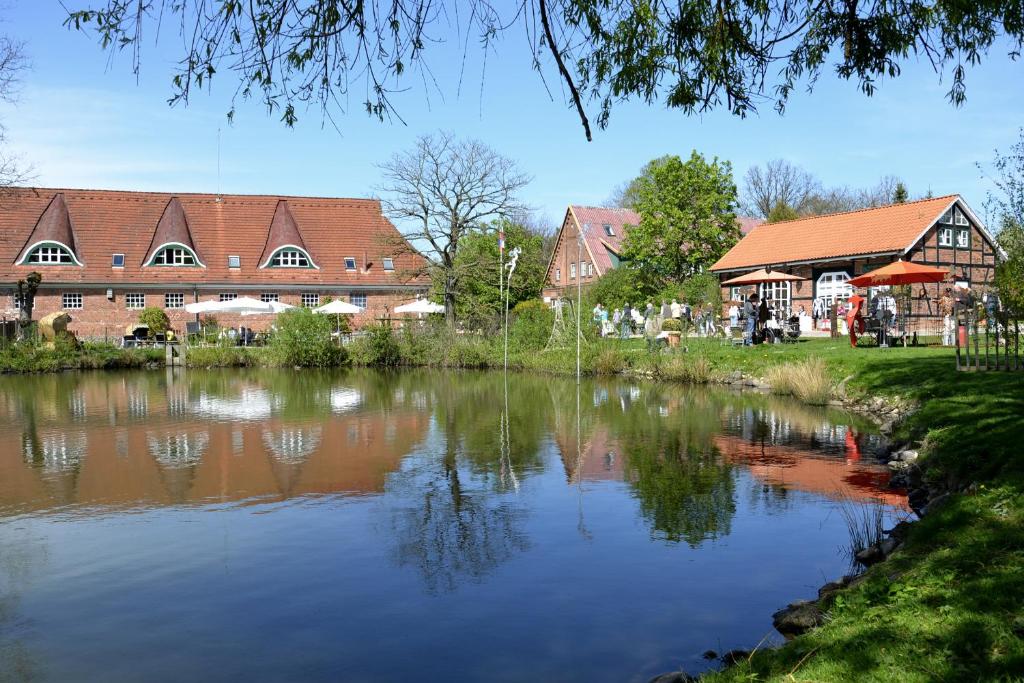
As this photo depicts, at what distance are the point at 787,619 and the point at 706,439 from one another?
28.0ft

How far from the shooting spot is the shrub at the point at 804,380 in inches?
746

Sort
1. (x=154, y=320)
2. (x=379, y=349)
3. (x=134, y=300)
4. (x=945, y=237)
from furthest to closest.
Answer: (x=134, y=300)
(x=154, y=320)
(x=945, y=237)
(x=379, y=349)

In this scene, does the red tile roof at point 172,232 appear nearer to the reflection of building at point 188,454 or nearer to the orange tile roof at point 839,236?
the reflection of building at point 188,454

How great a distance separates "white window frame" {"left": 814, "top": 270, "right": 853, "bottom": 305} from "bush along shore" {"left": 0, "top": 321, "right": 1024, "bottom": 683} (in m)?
13.1

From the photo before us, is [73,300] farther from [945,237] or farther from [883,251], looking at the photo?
[945,237]

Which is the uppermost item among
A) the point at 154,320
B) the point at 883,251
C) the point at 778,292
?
the point at 883,251

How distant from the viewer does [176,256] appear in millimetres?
46000

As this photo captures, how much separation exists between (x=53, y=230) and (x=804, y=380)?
38803 mm

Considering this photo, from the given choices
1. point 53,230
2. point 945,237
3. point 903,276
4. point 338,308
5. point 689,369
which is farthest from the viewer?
point 53,230

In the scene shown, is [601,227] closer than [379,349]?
No

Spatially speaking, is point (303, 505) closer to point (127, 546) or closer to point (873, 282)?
point (127, 546)

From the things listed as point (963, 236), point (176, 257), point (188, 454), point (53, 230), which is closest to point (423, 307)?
point (176, 257)

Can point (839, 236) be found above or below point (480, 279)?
above

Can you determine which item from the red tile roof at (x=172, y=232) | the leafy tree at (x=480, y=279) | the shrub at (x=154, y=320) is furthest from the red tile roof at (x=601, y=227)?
the shrub at (x=154, y=320)
